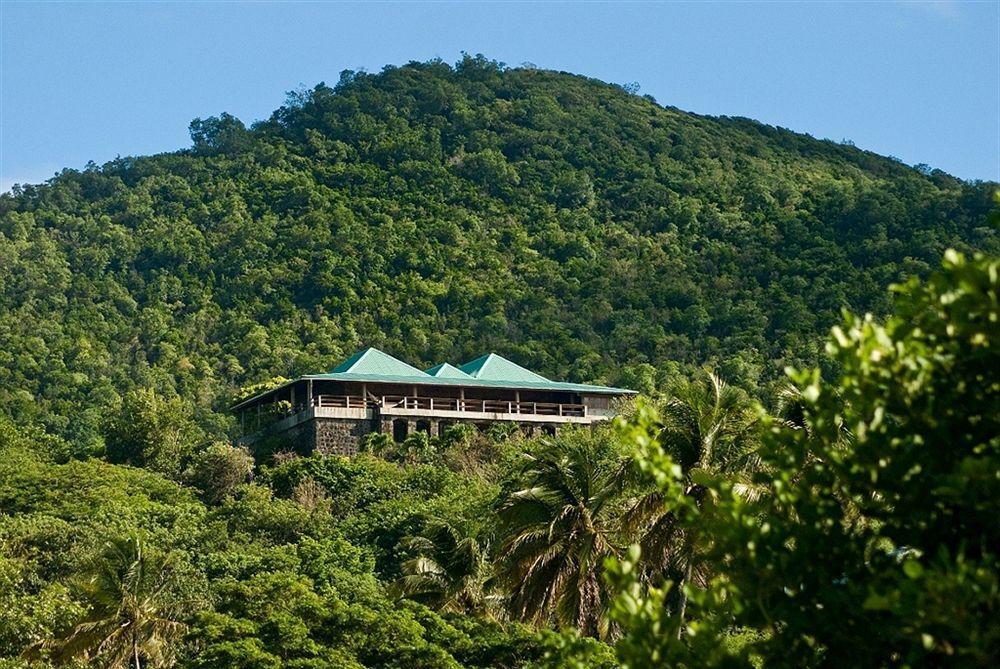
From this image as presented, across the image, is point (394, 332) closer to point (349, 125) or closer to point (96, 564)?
point (349, 125)

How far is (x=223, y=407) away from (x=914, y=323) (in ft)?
217

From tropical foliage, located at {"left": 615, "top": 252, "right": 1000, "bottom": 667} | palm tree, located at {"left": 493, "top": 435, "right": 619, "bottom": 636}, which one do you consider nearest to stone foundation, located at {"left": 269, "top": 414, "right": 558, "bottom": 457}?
palm tree, located at {"left": 493, "top": 435, "right": 619, "bottom": 636}

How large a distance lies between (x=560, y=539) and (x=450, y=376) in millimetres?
30978

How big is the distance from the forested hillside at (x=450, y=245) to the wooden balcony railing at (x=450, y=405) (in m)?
14.6

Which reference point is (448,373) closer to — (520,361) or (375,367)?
(375,367)

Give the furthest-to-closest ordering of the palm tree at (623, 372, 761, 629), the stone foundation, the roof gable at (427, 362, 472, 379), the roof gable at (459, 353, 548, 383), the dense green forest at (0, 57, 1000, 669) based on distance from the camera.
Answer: the roof gable at (459, 353, 548, 383) → the roof gable at (427, 362, 472, 379) → the stone foundation → the palm tree at (623, 372, 761, 629) → the dense green forest at (0, 57, 1000, 669)

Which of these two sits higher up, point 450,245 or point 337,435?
point 450,245

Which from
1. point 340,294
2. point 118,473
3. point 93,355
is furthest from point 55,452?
point 340,294

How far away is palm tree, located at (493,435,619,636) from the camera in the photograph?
2191cm

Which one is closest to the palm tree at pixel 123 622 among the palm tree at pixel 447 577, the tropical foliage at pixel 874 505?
the palm tree at pixel 447 577

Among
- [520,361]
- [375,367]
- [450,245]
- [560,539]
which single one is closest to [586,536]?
[560,539]

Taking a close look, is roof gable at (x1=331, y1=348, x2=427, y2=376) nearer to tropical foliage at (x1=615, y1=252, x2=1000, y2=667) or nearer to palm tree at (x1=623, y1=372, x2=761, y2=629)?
palm tree at (x1=623, y1=372, x2=761, y2=629)

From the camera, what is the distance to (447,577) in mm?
29328

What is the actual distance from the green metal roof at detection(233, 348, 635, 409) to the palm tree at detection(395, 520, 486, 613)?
2198 cm
